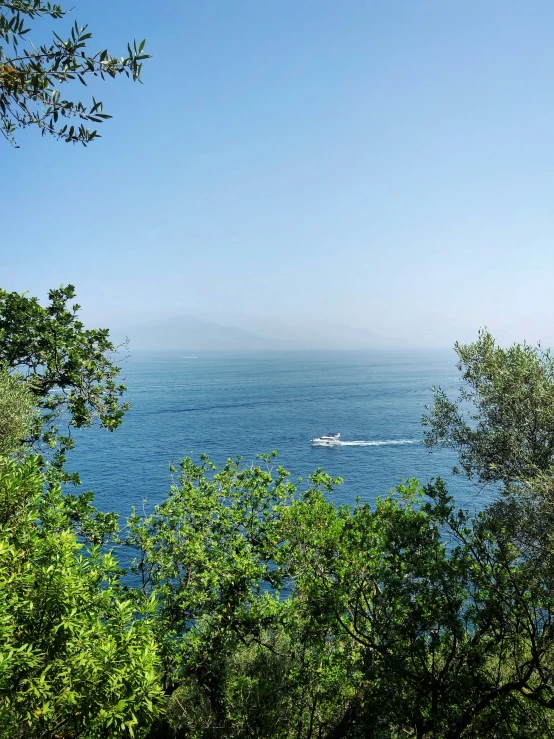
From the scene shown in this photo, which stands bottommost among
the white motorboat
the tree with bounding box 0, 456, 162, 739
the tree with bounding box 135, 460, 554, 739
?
the white motorboat

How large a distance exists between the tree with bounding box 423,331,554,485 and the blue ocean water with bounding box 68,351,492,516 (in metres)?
10.2

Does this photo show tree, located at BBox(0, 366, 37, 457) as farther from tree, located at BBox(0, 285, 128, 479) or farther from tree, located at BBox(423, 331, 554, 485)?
tree, located at BBox(423, 331, 554, 485)

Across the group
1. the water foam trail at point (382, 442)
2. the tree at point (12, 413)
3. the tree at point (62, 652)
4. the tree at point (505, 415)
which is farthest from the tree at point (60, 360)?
the water foam trail at point (382, 442)

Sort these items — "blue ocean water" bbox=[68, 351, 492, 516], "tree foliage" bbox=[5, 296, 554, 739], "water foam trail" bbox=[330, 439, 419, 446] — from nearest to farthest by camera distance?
"tree foliage" bbox=[5, 296, 554, 739] → "blue ocean water" bbox=[68, 351, 492, 516] → "water foam trail" bbox=[330, 439, 419, 446]

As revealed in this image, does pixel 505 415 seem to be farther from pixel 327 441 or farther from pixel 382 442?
pixel 382 442

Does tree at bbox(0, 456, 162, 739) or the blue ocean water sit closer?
tree at bbox(0, 456, 162, 739)

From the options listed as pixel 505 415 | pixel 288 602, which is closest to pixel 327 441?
pixel 288 602

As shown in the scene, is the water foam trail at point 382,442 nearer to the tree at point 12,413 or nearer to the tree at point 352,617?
the tree at point 352,617

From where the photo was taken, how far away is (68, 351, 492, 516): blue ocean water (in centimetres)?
5678

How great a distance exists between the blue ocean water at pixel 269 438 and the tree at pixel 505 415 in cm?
1017

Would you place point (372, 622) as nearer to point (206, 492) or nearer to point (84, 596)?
point (84, 596)

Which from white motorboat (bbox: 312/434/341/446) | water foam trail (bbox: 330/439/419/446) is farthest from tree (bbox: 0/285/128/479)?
water foam trail (bbox: 330/439/419/446)

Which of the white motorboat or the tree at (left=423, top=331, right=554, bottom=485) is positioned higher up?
the tree at (left=423, top=331, right=554, bottom=485)

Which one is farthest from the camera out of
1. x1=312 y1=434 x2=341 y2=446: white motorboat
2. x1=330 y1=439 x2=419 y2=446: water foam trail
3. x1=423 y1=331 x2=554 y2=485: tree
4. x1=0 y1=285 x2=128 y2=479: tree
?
x1=330 y1=439 x2=419 y2=446: water foam trail
